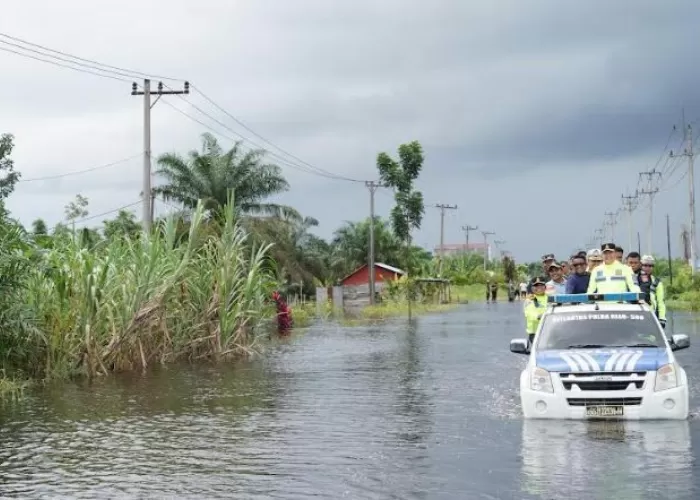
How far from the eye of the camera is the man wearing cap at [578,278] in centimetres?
1691

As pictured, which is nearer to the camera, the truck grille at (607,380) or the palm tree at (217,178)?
the truck grille at (607,380)

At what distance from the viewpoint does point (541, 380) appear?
11.9m

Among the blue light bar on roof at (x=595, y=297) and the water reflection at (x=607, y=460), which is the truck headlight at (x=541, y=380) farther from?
the blue light bar on roof at (x=595, y=297)

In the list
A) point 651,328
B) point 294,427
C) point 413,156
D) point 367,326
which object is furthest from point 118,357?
point 413,156

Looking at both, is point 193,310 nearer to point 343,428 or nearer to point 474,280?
point 343,428

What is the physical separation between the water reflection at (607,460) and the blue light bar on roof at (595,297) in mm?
1926

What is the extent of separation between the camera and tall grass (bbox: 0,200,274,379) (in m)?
18.5

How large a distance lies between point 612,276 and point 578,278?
169cm

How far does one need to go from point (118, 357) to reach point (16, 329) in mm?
3038

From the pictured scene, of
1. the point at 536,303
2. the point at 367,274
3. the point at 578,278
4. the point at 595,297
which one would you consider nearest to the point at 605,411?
the point at 595,297

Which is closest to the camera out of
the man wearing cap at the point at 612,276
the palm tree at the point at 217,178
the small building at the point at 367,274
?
the man wearing cap at the point at 612,276

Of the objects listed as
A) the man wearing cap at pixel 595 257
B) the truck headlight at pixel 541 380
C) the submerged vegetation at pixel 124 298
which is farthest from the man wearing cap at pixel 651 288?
the submerged vegetation at pixel 124 298

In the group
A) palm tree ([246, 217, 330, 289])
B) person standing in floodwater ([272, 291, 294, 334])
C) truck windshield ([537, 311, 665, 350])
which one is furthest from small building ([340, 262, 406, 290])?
truck windshield ([537, 311, 665, 350])

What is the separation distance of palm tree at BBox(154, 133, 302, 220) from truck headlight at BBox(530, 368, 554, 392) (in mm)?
35538
